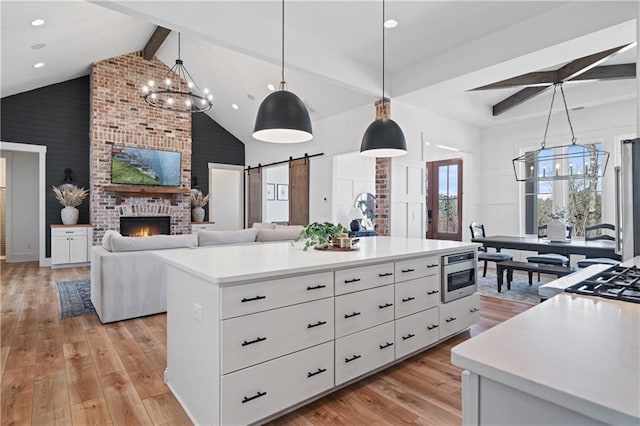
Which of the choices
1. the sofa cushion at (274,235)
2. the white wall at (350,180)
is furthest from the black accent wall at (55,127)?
→ the white wall at (350,180)

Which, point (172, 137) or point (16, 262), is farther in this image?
point (172, 137)

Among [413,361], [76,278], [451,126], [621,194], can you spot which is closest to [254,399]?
[413,361]

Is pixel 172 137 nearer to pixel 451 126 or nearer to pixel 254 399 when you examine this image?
pixel 451 126

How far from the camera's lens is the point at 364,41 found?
14.3 ft

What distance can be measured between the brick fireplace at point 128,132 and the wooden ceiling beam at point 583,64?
7.57 meters

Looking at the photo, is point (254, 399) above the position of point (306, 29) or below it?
below

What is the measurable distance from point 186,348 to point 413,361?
1.74 m

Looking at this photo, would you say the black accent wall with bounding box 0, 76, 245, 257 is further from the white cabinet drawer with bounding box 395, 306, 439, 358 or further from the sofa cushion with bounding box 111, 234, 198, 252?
the white cabinet drawer with bounding box 395, 306, 439, 358

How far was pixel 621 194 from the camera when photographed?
2123 mm

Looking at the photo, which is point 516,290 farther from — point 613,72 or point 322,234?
point 322,234

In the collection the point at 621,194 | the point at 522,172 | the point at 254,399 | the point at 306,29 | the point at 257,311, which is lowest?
the point at 254,399

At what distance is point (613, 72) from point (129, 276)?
6.62 m

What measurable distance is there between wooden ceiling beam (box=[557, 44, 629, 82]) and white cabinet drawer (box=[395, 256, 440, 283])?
3306 mm

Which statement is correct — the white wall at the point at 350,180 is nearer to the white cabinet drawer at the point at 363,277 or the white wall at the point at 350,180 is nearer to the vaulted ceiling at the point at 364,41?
the vaulted ceiling at the point at 364,41
